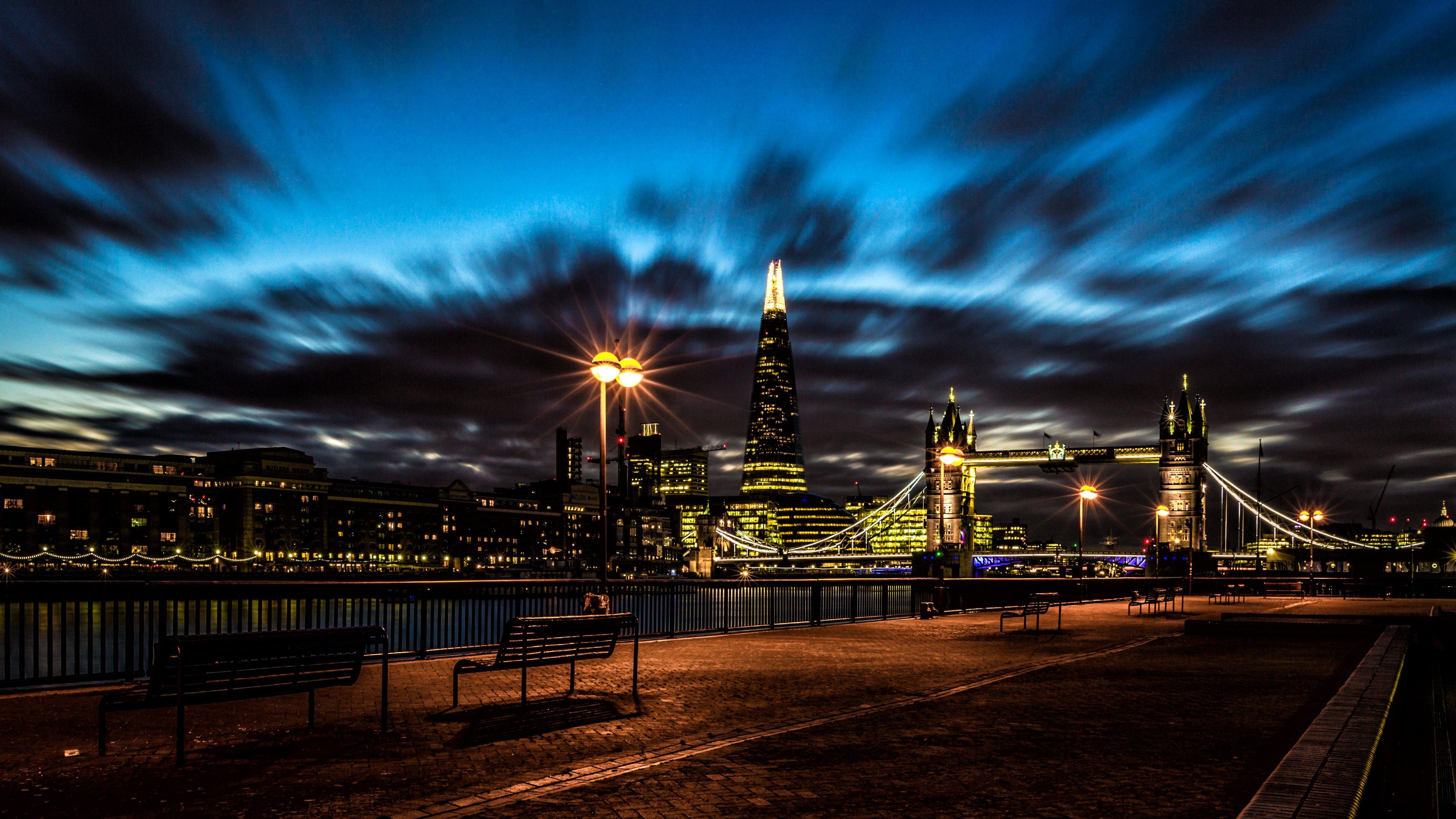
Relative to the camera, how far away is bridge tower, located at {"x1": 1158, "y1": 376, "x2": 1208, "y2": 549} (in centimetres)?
12725

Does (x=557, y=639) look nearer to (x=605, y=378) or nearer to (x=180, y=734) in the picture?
(x=180, y=734)

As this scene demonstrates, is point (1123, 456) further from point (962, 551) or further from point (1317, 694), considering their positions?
point (1317, 694)

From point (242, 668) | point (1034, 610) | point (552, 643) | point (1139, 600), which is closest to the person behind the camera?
point (242, 668)

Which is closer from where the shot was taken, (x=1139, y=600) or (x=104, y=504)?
(x=1139, y=600)

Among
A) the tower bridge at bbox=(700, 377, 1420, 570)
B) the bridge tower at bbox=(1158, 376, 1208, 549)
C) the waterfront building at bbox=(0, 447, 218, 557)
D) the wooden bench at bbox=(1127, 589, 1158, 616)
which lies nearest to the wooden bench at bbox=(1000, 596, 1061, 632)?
the wooden bench at bbox=(1127, 589, 1158, 616)

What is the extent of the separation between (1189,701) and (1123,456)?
13558 cm

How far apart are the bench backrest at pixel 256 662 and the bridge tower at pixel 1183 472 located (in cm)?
13080

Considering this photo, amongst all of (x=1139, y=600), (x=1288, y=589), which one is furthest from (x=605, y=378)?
(x=1288, y=589)

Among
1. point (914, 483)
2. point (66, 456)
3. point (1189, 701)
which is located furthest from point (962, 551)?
point (66, 456)

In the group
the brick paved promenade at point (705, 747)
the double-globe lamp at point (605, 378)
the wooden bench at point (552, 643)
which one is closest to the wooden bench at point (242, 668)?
the brick paved promenade at point (705, 747)

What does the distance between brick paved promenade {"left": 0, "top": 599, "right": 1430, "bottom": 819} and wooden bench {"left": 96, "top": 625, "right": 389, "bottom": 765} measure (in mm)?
432

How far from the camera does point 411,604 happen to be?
24.0 meters

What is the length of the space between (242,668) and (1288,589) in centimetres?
5417

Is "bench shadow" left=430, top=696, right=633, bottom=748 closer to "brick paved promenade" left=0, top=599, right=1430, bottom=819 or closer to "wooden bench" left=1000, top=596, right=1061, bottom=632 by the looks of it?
"brick paved promenade" left=0, top=599, right=1430, bottom=819
